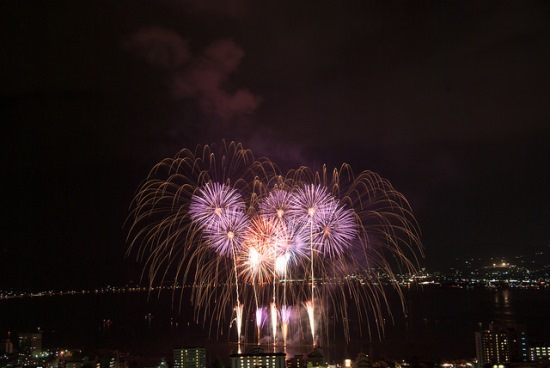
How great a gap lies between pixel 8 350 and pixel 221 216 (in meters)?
24.7

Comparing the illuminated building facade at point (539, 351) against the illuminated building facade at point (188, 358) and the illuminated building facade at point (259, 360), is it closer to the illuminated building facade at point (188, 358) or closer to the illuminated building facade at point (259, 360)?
the illuminated building facade at point (259, 360)

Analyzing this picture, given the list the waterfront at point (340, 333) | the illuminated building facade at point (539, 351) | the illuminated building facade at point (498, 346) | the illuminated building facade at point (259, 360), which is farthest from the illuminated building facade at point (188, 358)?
the illuminated building facade at point (539, 351)

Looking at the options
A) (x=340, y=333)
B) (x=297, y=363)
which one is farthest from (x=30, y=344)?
(x=297, y=363)

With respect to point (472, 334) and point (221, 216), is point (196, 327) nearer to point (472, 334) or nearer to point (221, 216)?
point (472, 334)

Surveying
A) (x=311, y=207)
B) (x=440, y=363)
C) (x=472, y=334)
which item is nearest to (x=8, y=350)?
(x=440, y=363)

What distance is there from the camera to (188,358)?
22859 millimetres

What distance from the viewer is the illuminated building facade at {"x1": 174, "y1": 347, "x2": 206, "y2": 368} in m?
22.7

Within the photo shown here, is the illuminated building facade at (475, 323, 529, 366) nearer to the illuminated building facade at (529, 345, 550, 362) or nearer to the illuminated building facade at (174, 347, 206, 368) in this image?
the illuminated building facade at (529, 345, 550, 362)

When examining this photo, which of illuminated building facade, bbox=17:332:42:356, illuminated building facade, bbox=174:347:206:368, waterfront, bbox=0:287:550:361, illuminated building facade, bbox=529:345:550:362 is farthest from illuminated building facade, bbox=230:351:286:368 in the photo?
illuminated building facade, bbox=17:332:42:356

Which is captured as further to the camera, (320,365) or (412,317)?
(412,317)

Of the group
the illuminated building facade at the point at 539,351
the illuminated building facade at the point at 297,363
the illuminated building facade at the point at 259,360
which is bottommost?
the illuminated building facade at the point at 539,351

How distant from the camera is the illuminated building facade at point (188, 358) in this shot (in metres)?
22.7

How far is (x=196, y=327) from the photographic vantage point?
46.8 metres

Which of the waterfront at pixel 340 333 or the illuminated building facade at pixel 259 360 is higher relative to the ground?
the illuminated building facade at pixel 259 360
